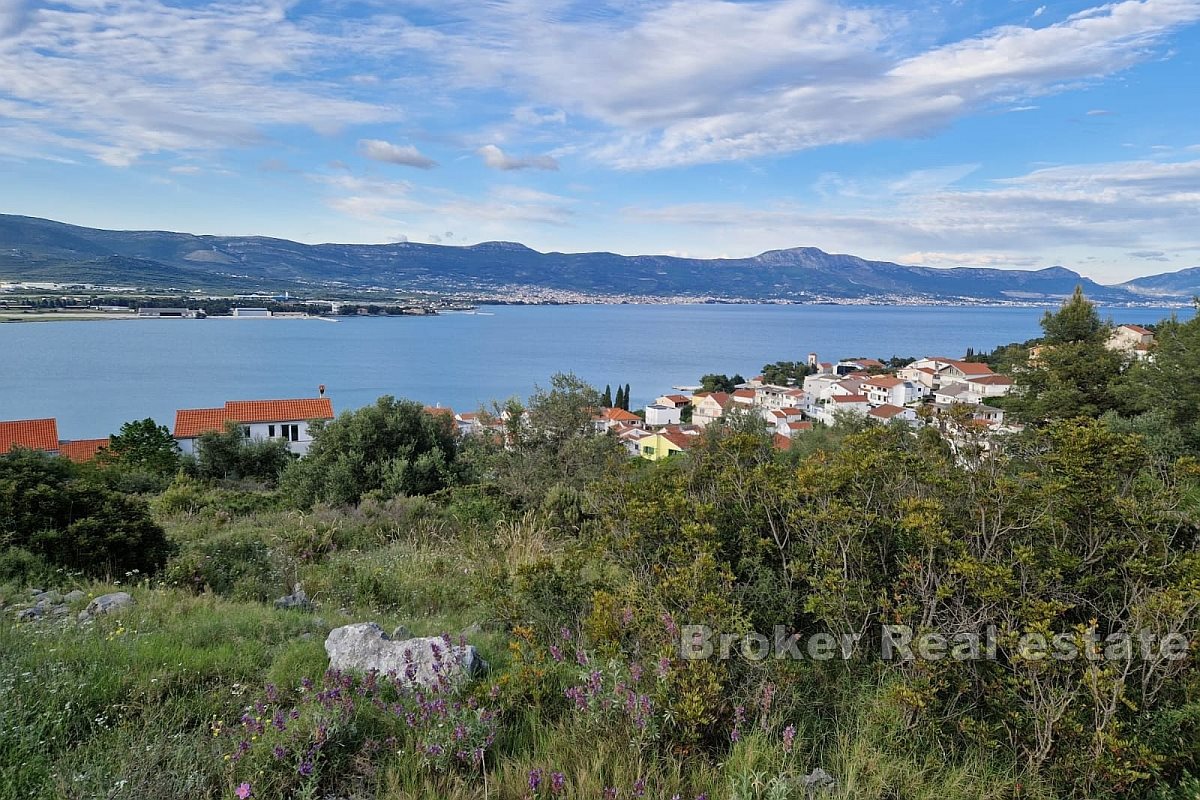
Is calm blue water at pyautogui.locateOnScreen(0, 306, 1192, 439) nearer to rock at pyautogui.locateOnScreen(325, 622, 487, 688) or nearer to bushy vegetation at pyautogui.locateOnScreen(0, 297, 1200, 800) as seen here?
rock at pyautogui.locateOnScreen(325, 622, 487, 688)

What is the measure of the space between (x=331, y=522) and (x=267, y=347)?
109 meters

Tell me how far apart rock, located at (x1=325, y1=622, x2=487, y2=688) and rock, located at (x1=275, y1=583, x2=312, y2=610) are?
5.12 ft

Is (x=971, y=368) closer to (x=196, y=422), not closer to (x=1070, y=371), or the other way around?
(x=1070, y=371)

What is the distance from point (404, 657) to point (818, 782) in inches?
74.0

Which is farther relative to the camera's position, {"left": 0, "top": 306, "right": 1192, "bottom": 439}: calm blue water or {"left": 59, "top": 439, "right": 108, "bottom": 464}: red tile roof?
{"left": 0, "top": 306, "right": 1192, "bottom": 439}: calm blue water

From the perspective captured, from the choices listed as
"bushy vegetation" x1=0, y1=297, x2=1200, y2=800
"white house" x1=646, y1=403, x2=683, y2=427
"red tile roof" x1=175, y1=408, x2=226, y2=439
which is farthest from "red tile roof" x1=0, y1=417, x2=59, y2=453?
"white house" x1=646, y1=403, x2=683, y2=427

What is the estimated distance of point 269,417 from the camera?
1367 inches

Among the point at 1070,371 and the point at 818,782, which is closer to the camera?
the point at 818,782

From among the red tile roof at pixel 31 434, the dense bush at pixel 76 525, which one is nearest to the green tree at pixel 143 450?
the red tile roof at pixel 31 434

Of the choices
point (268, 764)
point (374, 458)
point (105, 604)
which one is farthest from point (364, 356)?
point (268, 764)

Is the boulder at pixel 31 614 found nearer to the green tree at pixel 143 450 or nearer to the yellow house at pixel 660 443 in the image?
the green tree at pixel 143 450

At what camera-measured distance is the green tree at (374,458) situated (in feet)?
41.4

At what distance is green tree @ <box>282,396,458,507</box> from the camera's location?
12.6 meters

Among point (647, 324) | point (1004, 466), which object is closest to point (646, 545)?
point (1004, 466)
